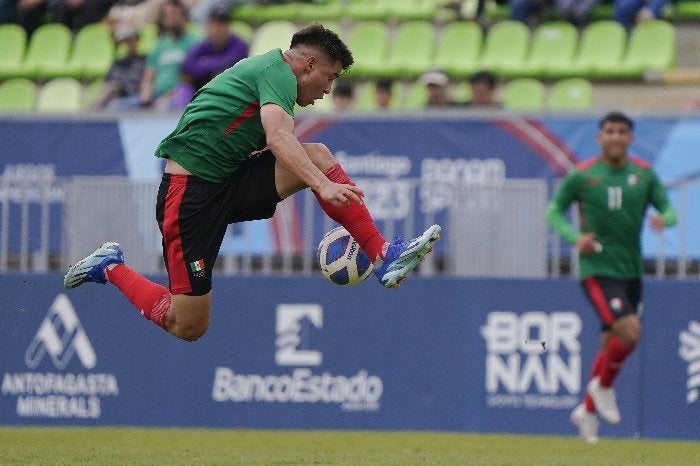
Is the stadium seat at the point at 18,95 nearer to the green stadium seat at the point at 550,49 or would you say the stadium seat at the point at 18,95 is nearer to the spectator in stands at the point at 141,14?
the spectator in stands at the point at 141,14

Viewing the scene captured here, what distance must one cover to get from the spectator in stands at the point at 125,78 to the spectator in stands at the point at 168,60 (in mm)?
297

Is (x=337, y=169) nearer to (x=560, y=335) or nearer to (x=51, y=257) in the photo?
(x=560, y=335)

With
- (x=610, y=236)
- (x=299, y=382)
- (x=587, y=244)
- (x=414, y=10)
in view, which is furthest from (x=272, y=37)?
(x=587, y=244)

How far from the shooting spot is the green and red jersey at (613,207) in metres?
12.4

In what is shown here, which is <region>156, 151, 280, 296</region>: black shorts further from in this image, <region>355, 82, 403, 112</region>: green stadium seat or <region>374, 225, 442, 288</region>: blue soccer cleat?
<region>355, 82, 403, 112</region>: green stadium seat

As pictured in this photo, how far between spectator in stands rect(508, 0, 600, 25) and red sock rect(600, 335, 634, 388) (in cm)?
682

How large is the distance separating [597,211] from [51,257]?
17.4 ft

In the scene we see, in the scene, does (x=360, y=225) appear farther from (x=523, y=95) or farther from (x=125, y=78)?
(x=125, y=78)

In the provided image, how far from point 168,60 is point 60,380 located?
4.66 metres

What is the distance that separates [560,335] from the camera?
13.7 meters

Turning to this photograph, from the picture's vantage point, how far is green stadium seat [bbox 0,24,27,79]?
67.1ft

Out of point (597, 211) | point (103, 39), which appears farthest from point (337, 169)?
point (103, 39)

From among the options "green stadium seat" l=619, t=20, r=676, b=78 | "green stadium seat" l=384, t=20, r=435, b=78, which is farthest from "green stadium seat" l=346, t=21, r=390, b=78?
"green stadium seat" l=619, t=20, r=676, b=78

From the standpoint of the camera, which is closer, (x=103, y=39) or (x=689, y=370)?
(x=689, y=370)
